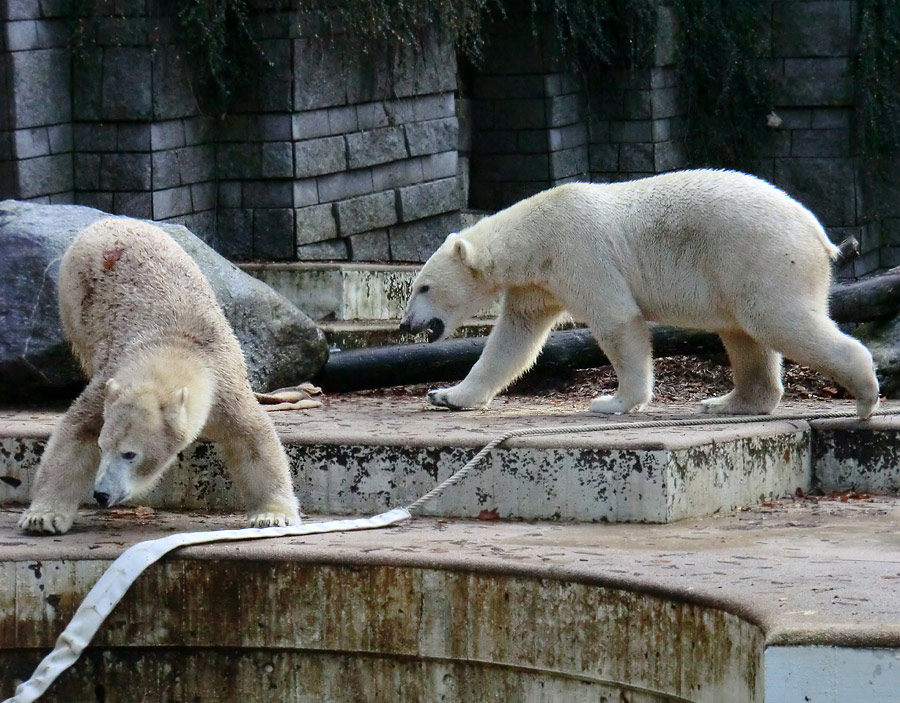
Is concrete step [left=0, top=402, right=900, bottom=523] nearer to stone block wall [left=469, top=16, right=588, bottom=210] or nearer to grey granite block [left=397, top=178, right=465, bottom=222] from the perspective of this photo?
grey granite block [left=397, top=178, right=465, bottom=222]

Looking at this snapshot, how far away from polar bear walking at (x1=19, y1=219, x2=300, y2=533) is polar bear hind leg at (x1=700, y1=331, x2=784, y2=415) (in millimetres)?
1966

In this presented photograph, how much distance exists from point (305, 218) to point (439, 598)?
483cm

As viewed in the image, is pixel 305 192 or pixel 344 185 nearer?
pixel 305 192

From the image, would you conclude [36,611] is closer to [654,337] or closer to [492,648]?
[492,648]

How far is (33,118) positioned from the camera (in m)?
7.66

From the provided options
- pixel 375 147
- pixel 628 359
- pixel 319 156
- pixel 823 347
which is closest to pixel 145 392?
pixel 628 359

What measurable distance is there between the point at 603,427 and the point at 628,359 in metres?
0.59

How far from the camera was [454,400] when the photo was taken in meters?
5.90

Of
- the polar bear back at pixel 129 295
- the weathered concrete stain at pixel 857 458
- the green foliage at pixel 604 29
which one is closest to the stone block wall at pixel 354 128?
the green foliage at pixel 604 29

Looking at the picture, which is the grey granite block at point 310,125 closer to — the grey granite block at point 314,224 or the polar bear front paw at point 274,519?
the grey granite block at point 314,224

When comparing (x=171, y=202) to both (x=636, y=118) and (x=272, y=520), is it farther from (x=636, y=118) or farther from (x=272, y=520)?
(x=636, y=118)

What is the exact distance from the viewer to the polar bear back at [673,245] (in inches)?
202

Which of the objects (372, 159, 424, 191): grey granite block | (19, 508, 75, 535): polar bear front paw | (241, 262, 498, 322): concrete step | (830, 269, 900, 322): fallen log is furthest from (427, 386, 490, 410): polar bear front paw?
(372, 159, 424, 191): grey granite block

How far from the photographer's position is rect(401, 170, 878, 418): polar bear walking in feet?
16.7
